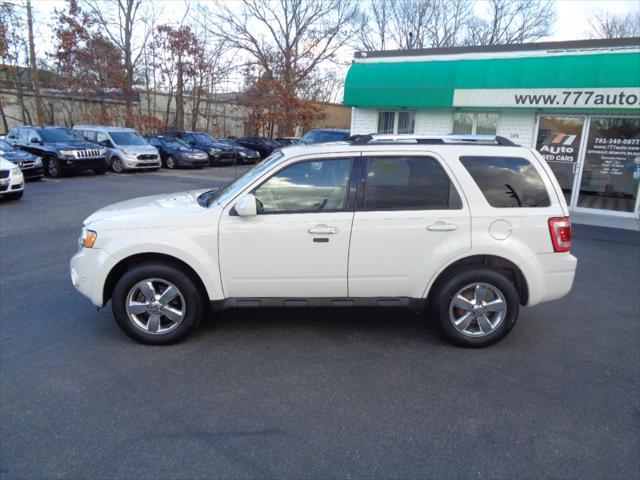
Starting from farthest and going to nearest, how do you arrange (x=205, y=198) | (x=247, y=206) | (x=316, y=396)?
1. (x=205, y=198)
2. (x=247, y=206)
3. (x=316, y=396)

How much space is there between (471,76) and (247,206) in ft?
33.0

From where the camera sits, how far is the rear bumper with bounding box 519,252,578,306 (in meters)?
4.01

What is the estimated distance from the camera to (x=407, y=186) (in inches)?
159

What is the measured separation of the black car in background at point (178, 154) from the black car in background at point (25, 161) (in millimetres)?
7109

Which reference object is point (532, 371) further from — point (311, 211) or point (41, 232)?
point (41, 232)

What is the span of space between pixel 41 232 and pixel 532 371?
27.1 feet

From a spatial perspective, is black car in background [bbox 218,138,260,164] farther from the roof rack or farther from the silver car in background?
the roof rack

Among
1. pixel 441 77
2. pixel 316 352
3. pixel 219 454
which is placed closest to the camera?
pixel 219 454

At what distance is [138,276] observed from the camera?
154 inches

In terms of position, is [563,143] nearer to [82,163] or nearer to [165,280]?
[165,280]

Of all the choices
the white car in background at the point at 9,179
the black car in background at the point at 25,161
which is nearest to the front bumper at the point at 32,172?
the black car in background at the point at 25,161

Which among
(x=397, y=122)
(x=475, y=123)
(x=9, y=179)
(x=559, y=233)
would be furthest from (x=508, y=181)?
(x=9, y=179)

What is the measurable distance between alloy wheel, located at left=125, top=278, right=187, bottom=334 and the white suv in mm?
11

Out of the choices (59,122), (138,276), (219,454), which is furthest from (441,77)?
(59,122)
